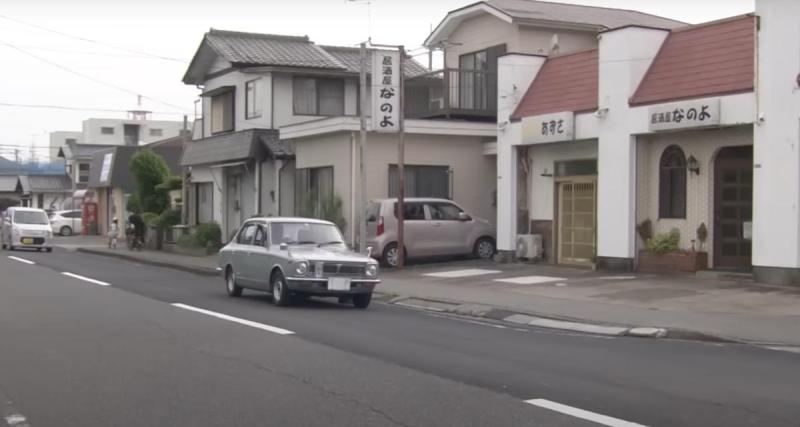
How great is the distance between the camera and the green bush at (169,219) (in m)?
39.3

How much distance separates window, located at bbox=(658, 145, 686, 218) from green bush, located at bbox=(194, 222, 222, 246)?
1866cm

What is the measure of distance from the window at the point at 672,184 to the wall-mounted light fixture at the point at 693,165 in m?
0.28

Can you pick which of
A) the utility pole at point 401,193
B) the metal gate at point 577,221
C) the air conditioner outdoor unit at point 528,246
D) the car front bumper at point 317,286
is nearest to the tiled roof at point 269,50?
the utility pole at point 401,193

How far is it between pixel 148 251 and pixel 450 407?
3197 cm

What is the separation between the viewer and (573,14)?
31.3 m

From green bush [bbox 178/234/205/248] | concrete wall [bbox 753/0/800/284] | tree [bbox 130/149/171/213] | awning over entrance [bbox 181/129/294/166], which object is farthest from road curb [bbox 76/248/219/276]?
concrete wall [bbox 753/0/800/284]

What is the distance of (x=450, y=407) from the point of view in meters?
8.45

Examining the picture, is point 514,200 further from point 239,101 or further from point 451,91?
point 239,101

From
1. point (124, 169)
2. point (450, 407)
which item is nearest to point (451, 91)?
point (450, 407)

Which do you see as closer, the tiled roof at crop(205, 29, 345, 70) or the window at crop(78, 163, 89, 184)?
the tiled roof at crop(205, 29, 345, 70)

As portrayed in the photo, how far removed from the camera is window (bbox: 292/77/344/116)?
115 ft

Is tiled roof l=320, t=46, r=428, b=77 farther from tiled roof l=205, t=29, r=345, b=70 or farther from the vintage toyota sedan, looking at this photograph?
the vintage toyota sedan

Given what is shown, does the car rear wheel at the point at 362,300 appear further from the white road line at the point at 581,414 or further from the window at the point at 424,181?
the window at the point at 424,181

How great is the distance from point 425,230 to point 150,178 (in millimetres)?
19708
